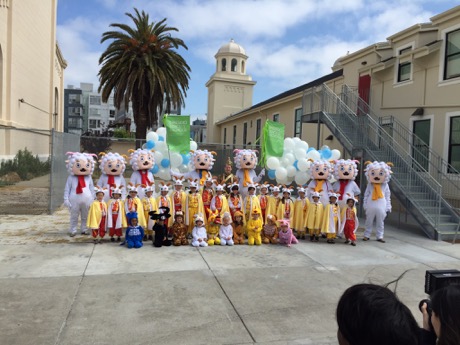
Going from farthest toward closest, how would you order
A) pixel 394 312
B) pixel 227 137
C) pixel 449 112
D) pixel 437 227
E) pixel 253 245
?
pixel 227 137
pixel 449 112
pixel 437 227
pixel 253 245
pixel 394 312

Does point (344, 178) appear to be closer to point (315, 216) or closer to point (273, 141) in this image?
point (315, 216)

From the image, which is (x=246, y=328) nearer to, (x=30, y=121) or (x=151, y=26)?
(x=151, y=26)

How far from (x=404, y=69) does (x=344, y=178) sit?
6594 mm

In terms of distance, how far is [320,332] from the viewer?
4.27m

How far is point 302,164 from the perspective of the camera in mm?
10250

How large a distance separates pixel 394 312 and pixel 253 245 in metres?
7.08

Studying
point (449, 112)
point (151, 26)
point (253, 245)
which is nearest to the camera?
point (253, 245)

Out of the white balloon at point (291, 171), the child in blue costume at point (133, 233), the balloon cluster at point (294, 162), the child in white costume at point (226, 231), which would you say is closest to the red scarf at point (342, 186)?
the balloon cluster at point (294, 162)

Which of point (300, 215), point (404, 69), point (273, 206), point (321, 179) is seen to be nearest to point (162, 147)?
point (273, 206)

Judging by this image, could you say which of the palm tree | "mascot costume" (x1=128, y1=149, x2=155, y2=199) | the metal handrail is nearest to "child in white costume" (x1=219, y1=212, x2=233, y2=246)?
"mascot costume" (x1=128, y1=149, x2=155, y2=199)

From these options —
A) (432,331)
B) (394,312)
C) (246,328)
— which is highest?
(394,312)

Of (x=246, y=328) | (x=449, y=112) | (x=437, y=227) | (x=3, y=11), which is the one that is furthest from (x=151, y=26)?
(x=246, y=328)

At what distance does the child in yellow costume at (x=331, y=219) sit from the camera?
Answer: 8938 millimetres

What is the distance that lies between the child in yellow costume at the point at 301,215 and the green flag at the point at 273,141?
4.95ft
